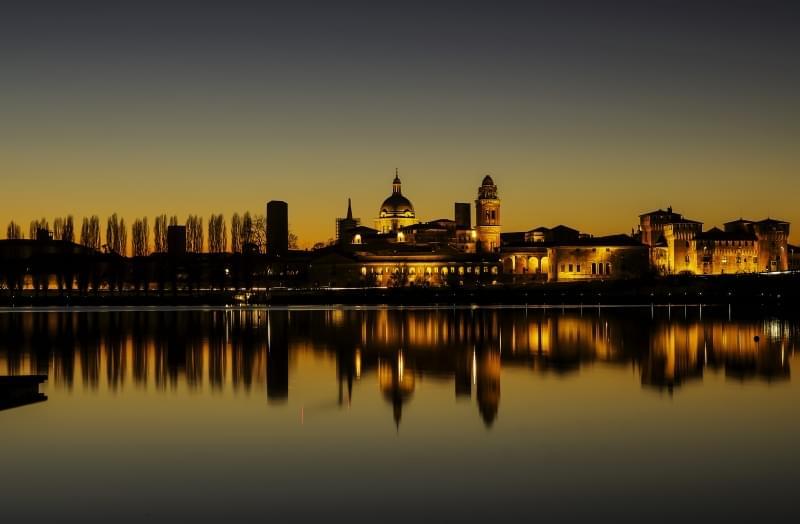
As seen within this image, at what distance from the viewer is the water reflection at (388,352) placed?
22781 mm

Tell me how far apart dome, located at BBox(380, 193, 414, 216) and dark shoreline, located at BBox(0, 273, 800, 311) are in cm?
4932

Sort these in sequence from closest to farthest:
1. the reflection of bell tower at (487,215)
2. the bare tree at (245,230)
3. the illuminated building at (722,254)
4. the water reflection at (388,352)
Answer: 1. the water reflection at (388,352)
2. the bare tree at (245,230)
3. the illuminated building at (722,254)
4. the reflection of bell tower at (487,215)

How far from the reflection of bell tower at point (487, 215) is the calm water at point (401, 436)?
11296cm

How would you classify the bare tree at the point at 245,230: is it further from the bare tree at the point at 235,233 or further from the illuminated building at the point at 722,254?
the illuminated building at the point at 722,254

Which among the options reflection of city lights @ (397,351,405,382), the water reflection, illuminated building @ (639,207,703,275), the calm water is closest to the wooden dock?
the calm water

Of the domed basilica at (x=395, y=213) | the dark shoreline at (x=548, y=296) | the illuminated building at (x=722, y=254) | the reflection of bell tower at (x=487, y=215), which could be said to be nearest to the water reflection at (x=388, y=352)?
the dark shoreline at (x=548, y=296)

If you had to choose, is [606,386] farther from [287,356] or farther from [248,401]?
[287,356]

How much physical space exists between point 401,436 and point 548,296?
267 ft

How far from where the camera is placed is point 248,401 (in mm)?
19391

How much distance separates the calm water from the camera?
11.4 meters

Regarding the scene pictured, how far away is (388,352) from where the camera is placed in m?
31.1

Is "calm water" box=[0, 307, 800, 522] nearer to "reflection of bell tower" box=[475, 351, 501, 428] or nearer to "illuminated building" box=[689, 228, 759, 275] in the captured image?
"reflection of bell tower" box=[475, 351, 501, 428]

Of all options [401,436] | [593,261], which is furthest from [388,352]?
[593,261]

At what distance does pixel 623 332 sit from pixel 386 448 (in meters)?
29.1
